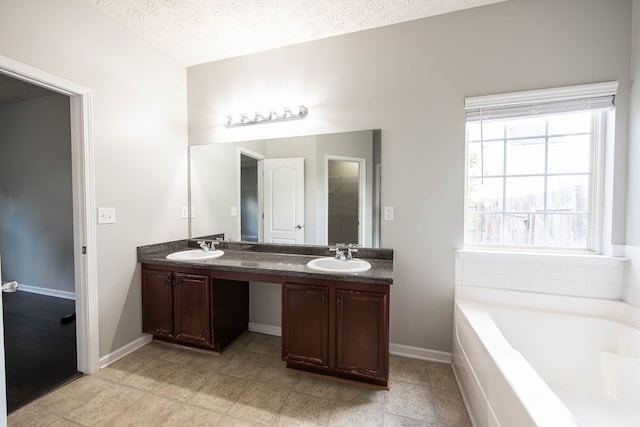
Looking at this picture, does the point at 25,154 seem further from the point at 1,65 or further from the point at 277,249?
the point at 277,249

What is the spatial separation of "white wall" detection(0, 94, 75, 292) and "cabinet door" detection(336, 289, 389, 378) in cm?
356

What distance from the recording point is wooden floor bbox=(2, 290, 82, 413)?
65.2 inches

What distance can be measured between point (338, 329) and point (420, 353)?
0.86m

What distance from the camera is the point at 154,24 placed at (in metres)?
2.02

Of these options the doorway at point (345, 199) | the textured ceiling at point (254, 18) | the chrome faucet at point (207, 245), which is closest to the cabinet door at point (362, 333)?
the doorway at point (345, 199)

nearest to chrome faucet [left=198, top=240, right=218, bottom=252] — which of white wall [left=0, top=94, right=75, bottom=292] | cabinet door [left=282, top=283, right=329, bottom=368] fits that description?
cabinet door [left=282, top=283, right=329, bottom=368]

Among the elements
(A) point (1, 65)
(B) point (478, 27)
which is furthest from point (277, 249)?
(B) point (478, 27)

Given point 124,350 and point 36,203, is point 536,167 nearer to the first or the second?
point 124,350

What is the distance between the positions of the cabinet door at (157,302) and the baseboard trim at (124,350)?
0.34ft

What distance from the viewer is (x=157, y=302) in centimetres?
214

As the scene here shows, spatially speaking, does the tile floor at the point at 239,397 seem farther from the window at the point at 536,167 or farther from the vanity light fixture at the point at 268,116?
the vanity light fixture at the point at 268,116

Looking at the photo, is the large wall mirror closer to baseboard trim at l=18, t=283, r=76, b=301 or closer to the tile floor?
the tile floor

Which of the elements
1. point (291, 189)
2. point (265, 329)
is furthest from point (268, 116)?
point (265, 329)

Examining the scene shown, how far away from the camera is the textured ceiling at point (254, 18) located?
182 centimetres
